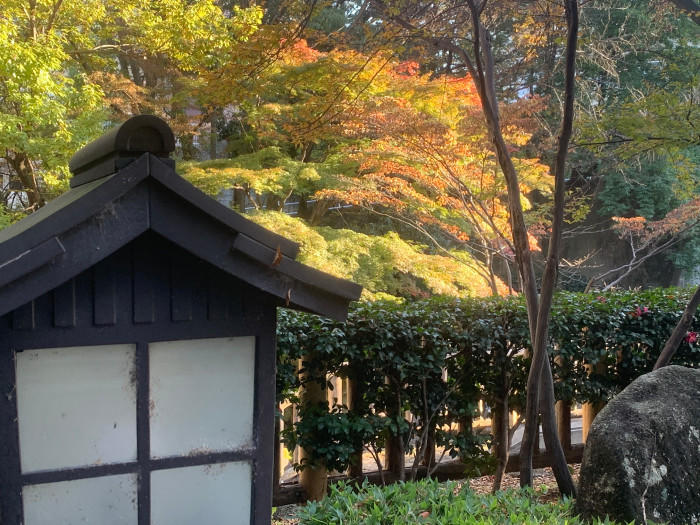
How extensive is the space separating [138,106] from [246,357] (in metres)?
10.5

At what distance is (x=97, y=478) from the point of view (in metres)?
2.41

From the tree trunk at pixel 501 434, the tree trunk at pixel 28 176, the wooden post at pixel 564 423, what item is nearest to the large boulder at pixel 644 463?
the tree trunk at pixel 501 434

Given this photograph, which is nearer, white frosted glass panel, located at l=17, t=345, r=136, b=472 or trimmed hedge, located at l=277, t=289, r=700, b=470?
white frosted glass panel, located at l=17, t=345, r=136, b=472

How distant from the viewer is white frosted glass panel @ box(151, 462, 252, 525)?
8.27 ft

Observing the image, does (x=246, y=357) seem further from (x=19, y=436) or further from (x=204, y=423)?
(x=19, y=436)

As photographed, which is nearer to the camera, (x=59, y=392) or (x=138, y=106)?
(x=59, y=392)

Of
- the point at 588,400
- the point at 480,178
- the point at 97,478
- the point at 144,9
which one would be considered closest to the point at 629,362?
the point at 588,400

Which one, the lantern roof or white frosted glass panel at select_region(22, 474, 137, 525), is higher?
the lantern roof

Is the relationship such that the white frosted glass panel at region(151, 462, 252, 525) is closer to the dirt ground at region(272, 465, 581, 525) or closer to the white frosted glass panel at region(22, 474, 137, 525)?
the white frosted glass panel at region(22, 474, 137, 525)

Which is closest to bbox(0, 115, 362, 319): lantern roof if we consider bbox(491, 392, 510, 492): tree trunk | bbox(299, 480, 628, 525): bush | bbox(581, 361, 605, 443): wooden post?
bbox(299, 480, 628, 525): bush

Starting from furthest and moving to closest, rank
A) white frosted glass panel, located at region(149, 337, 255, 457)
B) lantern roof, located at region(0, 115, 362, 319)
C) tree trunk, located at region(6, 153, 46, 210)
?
tree trunk, located at region(6, 153, 46, 210) → white frosted glass panel, located at region(149, 337, 255, 457) → lantern roof, located at region(0, 115, 362, 319)

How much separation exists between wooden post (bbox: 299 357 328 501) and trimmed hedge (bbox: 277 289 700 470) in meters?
0.08

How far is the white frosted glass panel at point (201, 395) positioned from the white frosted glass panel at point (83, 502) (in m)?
0.19

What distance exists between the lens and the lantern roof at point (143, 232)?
2061 millimetres
